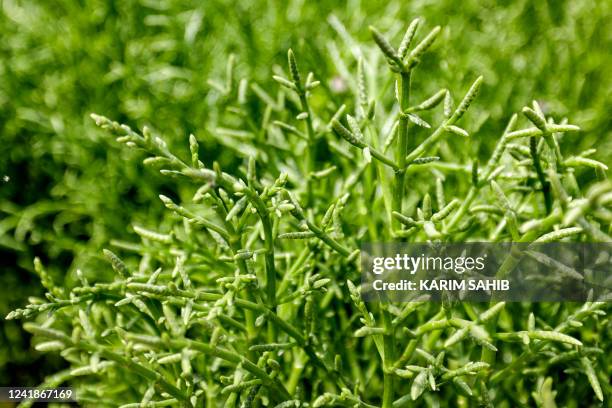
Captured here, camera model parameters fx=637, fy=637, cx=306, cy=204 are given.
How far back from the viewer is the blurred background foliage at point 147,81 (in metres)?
0.98

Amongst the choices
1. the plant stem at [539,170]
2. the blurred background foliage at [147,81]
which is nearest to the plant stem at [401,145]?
the plant stem at [539,170]

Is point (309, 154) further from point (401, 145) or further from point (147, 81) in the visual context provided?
point (147, 81)

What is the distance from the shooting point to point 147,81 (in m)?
1.03

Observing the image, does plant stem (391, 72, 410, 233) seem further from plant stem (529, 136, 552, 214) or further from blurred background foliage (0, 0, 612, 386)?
blurred background foliage (0, 0, 612, 386)

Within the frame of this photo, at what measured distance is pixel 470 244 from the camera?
2.18 ft

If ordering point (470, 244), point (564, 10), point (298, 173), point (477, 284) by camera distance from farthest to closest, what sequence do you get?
1. point (564, 10)
2. point (298, 173)
3. point (470, 244)
4. point (477, 284)

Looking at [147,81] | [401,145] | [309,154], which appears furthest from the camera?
[147,81]

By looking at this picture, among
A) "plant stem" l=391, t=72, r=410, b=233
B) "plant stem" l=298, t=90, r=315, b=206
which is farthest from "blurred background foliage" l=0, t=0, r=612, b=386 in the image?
"plant stem" l=391, t=72, r=410, b=233

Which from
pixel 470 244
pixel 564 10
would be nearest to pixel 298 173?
pixel 470 244

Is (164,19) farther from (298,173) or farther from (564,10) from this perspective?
(564,10)

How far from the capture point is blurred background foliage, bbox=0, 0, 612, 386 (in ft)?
3.22

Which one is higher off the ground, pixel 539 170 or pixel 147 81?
pixel 147 81

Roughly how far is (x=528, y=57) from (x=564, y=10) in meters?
0.16

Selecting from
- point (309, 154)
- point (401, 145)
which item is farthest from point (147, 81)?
point (401, 145)
